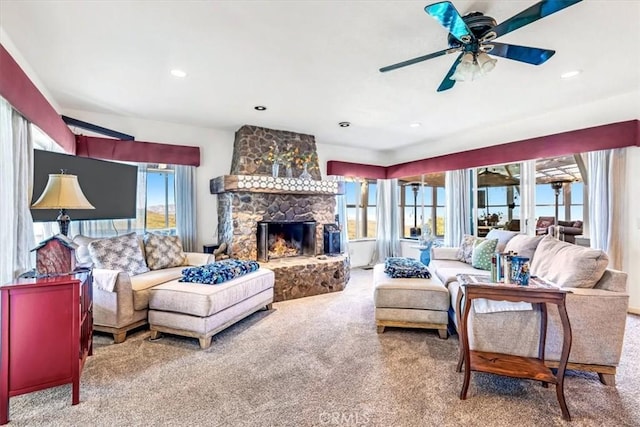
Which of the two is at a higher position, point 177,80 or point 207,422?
point 177,80

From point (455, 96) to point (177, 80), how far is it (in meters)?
3.06

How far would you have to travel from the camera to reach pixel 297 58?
272 centimetres

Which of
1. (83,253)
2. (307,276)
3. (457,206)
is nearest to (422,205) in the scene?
(457,206)

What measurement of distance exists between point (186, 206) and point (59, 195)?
8.03 feet

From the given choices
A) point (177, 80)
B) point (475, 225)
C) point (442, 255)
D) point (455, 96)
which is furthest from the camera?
point (475, 225)

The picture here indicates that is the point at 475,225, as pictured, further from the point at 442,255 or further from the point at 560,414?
the point at 560,414

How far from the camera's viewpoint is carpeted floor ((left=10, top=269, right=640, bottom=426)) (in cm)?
188

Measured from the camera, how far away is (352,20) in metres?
2.18

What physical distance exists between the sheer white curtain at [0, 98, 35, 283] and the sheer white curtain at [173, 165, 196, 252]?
6.42 feet

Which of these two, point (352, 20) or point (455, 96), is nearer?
point (352, 20)

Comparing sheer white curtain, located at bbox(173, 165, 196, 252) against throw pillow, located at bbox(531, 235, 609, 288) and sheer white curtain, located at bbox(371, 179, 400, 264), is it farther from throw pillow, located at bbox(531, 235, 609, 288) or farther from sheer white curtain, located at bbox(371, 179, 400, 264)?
throw pillow, located at bbox(531, 235, 609, 288)

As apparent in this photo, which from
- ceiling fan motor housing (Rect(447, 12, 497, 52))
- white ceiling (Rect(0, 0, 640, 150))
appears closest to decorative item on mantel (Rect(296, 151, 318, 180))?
white ceiling (Rect(0, 0, 640, 150))

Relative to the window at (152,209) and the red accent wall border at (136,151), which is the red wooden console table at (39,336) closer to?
the window at (152,209)

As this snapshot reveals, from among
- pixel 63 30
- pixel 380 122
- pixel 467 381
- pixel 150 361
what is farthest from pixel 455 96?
pixel 150 361
